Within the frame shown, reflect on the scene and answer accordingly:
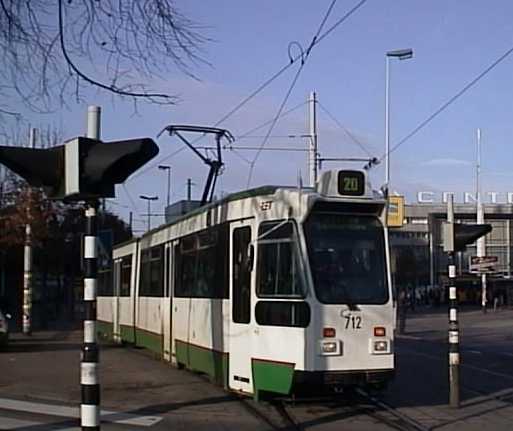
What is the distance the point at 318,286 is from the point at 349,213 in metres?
1.20

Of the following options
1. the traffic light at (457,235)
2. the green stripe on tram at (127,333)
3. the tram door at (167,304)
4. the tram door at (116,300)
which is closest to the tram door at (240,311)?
the traffic light at (457,235)

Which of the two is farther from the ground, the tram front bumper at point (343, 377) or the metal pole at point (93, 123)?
the metal pole at point (93, 123)

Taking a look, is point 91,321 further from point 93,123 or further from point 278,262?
point 278,262

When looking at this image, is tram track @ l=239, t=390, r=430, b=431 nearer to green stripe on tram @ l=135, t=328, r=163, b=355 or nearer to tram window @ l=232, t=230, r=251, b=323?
tram window @ l=232, t=230, r=251, b=323

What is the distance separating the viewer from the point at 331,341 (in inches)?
535

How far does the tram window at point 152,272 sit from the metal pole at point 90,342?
488 inches

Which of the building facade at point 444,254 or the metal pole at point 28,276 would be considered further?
the building facade at point 444,254

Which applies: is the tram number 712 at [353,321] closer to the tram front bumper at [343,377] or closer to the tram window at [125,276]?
the tram front bumper at [343,377]

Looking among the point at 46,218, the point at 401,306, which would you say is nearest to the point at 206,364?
the point at 46,218

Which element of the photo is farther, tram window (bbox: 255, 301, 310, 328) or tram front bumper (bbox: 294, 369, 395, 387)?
tram window (bbox: 255, 301, 310, 328)

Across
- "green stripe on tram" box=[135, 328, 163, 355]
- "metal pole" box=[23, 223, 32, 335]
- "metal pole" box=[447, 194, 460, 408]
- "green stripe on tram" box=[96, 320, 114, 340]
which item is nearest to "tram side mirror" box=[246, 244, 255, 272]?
"metal pole" box=[447, 194, 460, 408]

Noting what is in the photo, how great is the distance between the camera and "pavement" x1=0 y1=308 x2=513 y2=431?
44.4 feet

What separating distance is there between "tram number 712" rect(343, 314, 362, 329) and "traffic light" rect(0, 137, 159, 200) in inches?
228

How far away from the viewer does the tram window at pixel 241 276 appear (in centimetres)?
1459
